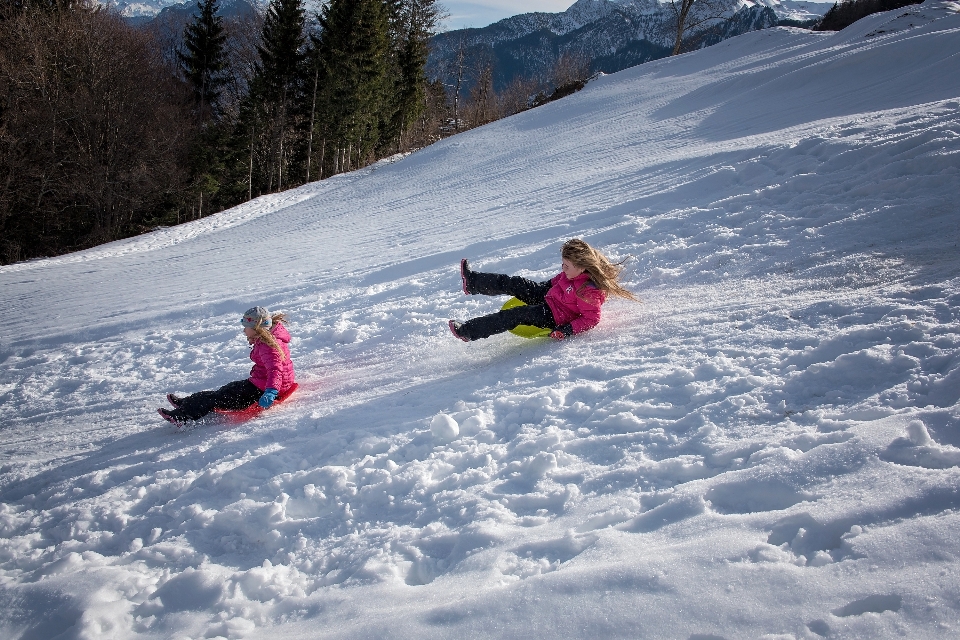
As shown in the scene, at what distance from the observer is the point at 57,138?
1986cm

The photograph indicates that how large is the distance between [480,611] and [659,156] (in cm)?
972

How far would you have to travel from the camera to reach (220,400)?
378cm

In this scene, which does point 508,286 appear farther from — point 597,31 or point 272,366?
point 597,31

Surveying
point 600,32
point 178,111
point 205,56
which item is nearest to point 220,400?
point 178,111

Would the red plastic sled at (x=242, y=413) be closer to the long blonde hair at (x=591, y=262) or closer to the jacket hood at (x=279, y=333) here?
the jacket hood at (x=279, y=333)

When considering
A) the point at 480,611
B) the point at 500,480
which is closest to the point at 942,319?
the point at 500,480

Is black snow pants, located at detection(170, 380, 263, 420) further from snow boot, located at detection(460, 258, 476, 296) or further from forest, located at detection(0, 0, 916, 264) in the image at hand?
forest, located at detection(0, 0, 916, 264)

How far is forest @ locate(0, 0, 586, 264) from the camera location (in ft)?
63.7

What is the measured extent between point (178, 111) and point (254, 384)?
2730 cm

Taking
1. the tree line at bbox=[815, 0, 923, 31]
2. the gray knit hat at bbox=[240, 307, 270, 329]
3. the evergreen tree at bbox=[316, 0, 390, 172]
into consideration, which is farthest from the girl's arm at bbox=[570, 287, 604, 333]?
the tree line at bbox=[815, 0, 923, 31]

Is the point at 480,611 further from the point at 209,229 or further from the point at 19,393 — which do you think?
the point at 209,229

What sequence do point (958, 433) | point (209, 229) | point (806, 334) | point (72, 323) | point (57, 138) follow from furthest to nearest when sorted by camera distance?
1. point (57, 138)
2. point (209, 229)
3. point (72, 323)
4. point (806, 334)
5. point (958, 433)

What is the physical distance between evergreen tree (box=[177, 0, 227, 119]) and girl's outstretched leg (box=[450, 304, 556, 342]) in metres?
31.8

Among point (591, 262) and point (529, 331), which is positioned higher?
point (591, 262)
